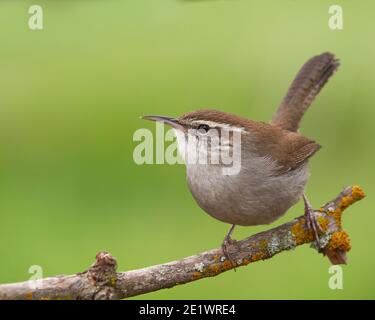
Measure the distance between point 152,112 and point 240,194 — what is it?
5.24m

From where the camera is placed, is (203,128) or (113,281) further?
(203,128)

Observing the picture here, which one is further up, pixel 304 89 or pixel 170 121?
pixel 304 89

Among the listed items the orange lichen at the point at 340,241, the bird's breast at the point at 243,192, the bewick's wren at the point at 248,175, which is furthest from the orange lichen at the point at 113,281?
the orange lichen at the point at 340,241

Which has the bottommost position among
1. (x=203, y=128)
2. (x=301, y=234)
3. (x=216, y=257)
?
(x=216, y=257)

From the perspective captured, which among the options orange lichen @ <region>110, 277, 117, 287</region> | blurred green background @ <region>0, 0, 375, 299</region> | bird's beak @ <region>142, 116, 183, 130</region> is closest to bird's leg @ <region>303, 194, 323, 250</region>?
bird's beak @ <region>142, 116, 183, 130</region>

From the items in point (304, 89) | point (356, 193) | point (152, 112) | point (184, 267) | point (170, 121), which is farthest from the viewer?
point (152, 112)

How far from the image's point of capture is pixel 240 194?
5.18 m

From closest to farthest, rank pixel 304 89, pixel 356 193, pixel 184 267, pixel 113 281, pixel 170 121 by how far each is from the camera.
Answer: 1. pixel 113 281
2. pixel 184 267
3. pixel 356 193
4. pixel 170 121
5. pixel 304 89

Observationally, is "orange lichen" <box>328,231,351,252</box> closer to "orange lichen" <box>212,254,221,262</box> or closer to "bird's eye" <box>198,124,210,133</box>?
"orange lichen" <box>212,254,221,262</box>

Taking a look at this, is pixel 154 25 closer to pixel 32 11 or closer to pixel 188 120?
pixel 32 11

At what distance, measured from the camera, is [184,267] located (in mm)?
4605

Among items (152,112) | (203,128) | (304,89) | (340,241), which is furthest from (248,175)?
(152,112)

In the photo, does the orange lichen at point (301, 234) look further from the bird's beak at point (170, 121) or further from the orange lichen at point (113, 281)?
the orange lichen at point (113, 281)

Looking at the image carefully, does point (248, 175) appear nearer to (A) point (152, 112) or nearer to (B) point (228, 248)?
(B) point (228, 248)
